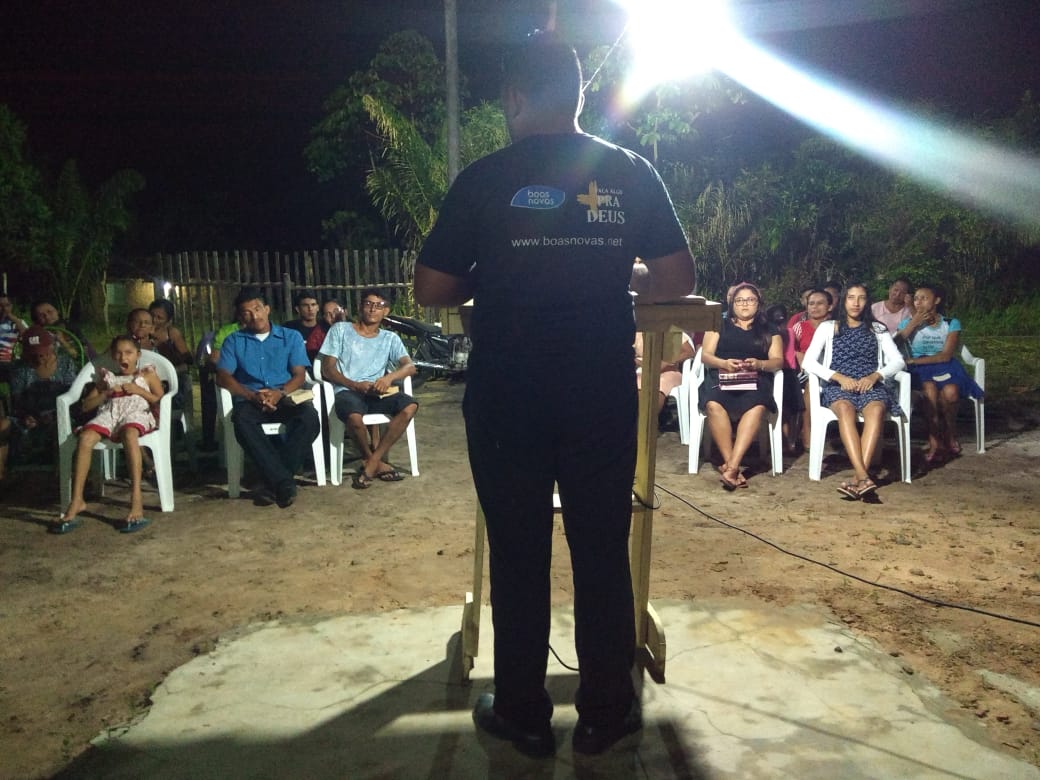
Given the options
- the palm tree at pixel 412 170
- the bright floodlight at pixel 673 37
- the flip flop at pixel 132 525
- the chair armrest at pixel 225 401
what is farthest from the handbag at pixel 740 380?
the palm tree at pixel 412 170

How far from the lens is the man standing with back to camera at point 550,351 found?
2.26 meters

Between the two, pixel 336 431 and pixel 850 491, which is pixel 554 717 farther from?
pixel 336 431

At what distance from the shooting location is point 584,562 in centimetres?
240

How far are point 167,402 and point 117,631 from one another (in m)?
2.24

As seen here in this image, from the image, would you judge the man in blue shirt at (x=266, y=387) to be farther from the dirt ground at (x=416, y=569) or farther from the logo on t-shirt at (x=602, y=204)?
the logo on t-shirt at (x=602, y=204)

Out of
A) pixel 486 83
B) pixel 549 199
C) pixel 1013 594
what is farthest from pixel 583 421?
pixel 486 83

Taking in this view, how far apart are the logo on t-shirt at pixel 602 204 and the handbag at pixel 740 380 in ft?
13.7

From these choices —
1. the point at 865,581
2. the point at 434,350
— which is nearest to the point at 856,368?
the point at 865,581

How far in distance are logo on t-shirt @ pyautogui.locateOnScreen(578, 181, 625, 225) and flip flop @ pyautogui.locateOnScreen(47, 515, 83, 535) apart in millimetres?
4150

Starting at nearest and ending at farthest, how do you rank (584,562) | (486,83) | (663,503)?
(584,562) → (663,503) → (486,83)

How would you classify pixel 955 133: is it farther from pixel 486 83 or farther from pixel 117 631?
pixel 117 631

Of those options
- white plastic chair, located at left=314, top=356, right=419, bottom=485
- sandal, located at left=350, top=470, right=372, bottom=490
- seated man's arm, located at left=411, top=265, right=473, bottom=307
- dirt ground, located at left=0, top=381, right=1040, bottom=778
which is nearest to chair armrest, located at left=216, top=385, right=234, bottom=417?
dirt ground, located at left=0, top=381, right=1040, bottom=778

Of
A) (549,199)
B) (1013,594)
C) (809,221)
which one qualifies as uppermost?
(809,221)

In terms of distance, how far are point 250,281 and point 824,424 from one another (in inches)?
374
